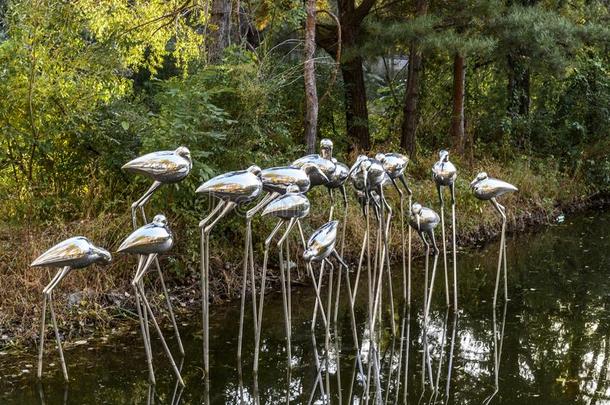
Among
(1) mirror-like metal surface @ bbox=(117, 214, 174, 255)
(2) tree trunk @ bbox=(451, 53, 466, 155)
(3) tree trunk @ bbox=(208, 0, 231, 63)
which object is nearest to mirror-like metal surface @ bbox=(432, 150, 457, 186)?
(1) mirror-like metal surface @ bbox=(117, 214, 174, 255)

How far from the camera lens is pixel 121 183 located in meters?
6.77

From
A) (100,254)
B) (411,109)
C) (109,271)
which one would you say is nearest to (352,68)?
(411,109)

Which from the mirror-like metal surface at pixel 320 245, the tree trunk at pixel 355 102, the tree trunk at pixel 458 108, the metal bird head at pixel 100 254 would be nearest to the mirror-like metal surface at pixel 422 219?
the mirror-like metal surface at pixel 320 245

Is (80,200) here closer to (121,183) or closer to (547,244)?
(121,183)

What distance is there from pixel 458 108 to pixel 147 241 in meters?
8.47

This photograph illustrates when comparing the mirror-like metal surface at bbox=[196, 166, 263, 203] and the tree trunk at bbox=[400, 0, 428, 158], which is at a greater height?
the mirror-like metal surface at bbox=[196, 166, 263, 203]

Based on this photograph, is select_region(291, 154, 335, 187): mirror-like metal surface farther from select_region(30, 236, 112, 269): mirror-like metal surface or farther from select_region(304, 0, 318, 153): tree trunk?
select_region(304, 0, 318, 153): tree trunk

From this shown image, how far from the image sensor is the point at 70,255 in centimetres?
362

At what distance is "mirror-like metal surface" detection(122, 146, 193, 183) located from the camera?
370 centimetres

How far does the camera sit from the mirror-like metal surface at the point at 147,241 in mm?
3609

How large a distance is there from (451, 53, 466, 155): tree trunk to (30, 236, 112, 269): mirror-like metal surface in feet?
27.4

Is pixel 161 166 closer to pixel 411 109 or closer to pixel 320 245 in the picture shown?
pixel 320 245

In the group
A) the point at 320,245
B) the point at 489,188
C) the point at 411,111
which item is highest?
the point at 320,245

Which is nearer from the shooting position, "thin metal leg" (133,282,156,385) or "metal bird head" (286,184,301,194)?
"thin metal leg" (133,282,156,385)
